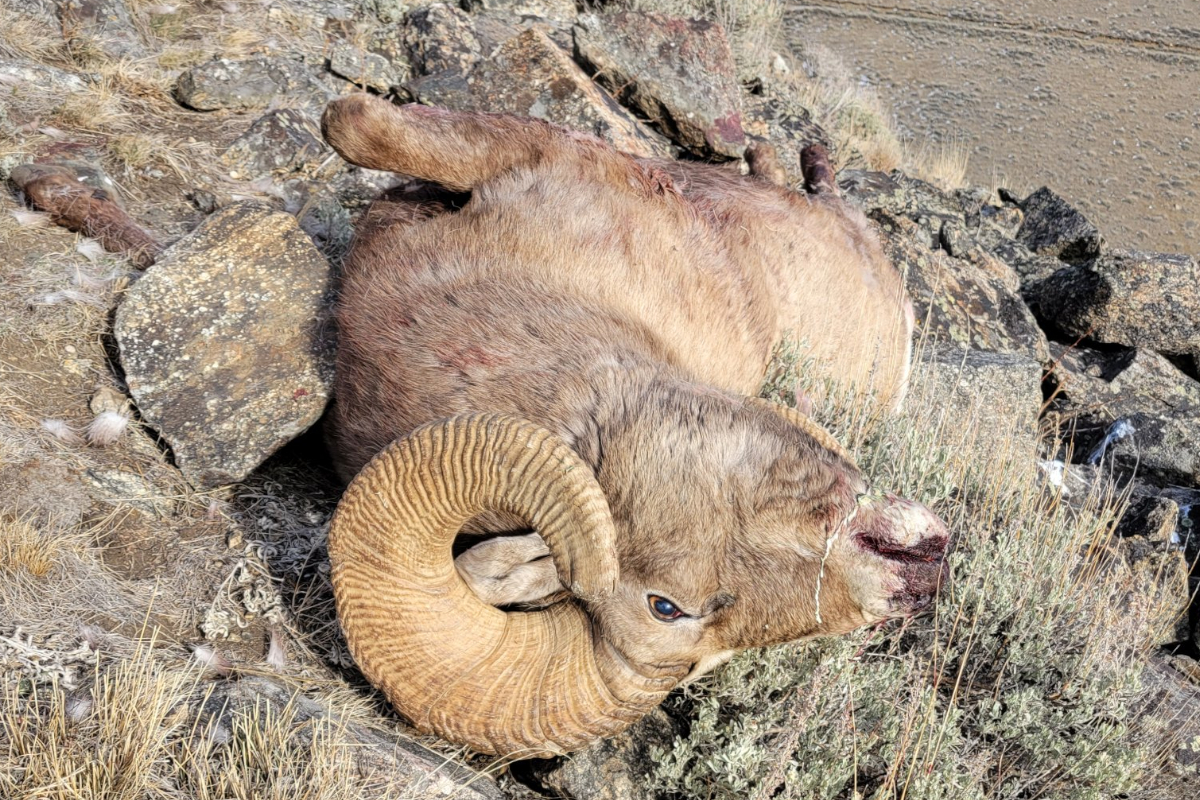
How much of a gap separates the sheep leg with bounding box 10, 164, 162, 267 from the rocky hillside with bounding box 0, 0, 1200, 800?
0.02 m

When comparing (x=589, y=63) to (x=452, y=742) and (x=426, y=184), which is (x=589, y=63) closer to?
(x=426, y=184)

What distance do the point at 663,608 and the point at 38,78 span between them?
5.03 meters

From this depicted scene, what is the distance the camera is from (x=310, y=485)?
4535 millimetres

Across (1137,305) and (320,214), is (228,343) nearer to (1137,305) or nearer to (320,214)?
(320,214)

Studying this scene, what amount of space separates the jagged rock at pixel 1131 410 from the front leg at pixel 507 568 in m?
4.15

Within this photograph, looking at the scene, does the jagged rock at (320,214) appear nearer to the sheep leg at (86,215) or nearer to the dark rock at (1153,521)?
the sheep leg at (86,215)

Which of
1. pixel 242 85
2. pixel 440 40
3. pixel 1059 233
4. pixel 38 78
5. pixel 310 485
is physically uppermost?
pixel 440 40

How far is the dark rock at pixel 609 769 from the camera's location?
355 cm

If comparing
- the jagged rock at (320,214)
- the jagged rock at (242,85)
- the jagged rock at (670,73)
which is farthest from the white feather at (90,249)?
the jagged rock at (670,73)

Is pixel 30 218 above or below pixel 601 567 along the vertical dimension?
below

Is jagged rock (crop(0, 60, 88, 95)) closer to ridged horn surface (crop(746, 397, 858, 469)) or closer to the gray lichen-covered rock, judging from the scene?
Answer: the gray lichen-covered rock

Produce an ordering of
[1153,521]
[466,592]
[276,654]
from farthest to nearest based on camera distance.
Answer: [1153,521] → [276,654] → [466,592]

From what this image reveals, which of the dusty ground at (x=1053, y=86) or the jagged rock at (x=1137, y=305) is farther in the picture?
the dusty ground at (x=1053, y=86)

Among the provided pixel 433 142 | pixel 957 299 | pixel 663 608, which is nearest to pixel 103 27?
pixel 433 142
